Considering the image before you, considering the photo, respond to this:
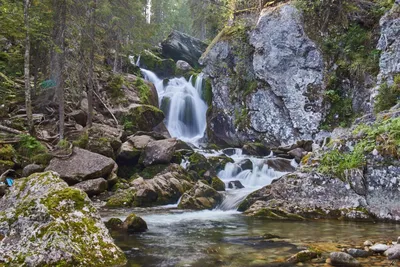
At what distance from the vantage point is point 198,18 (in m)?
39.0

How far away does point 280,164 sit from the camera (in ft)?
53.2

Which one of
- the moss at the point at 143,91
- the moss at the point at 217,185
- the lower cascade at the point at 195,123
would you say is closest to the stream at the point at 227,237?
the moss at the point at 217,185

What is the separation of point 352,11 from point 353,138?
11.0m

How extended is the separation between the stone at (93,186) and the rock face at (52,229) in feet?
22.0


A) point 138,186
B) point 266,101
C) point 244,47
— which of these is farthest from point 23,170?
point 244,47

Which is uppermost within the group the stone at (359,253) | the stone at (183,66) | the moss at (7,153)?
the stone at (183,66)

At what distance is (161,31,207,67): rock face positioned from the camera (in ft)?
115

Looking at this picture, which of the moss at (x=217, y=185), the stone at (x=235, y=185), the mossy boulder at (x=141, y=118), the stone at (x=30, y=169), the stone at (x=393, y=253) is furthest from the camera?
the mossy boulder at (x=141, y=118)

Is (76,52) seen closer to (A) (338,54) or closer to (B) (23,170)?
(B) (23,170)

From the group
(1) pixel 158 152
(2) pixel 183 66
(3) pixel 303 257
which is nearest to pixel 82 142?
(1) pixel 158 152

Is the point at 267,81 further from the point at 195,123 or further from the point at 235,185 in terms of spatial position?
the point at 235,185

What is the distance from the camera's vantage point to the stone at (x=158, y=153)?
51.0 feet

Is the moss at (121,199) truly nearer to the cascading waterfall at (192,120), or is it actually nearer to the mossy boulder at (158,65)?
the cascading waterfall at (192,120)

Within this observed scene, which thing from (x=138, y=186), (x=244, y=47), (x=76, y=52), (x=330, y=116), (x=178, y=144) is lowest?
(x=138, y=186)
